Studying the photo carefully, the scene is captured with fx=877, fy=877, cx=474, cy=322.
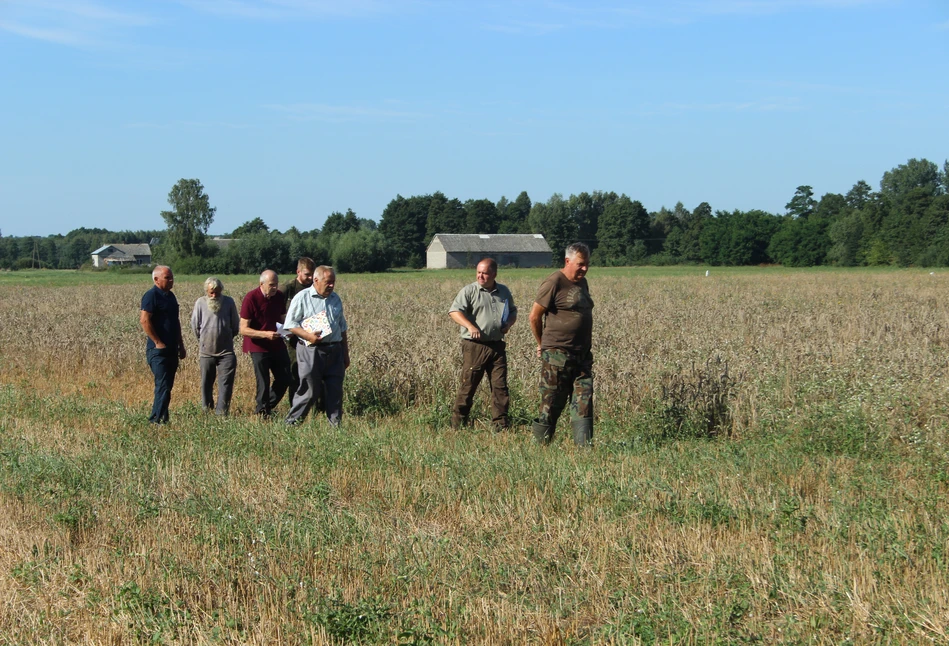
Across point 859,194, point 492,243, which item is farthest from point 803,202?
point 492,243

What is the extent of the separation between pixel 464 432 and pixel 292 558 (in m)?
4.39

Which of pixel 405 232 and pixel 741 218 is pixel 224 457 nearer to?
pixel 741 218

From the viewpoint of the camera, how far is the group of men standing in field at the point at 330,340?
8547mm

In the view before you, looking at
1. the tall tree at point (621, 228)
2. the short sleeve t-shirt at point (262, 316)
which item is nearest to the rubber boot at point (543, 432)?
the short sleeve t-shirt at point (262, 316)

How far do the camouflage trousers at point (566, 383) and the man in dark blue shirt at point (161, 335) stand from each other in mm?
4477

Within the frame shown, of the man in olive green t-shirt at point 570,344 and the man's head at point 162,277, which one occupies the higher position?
the man's head at point 162,277

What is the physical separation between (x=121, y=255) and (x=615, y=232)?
9119 cm

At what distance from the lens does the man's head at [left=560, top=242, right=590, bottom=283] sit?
27.7 feet

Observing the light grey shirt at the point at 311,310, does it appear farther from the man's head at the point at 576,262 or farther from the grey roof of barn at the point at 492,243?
the grey roof of barn at the point at 492,243

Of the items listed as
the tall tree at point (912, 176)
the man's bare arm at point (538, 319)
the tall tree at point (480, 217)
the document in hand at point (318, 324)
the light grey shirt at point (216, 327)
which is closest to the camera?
the man's bare arm at point (538, 319)

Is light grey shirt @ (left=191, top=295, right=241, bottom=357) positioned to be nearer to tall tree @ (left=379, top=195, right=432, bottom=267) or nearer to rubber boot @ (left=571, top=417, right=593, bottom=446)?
rubber boot @ (left=571, top=417, right=593, bottom=446)

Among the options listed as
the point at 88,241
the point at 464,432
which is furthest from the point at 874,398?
the point at 88,241

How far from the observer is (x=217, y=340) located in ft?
36.2

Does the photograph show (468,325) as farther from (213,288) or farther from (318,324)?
(213,288)
